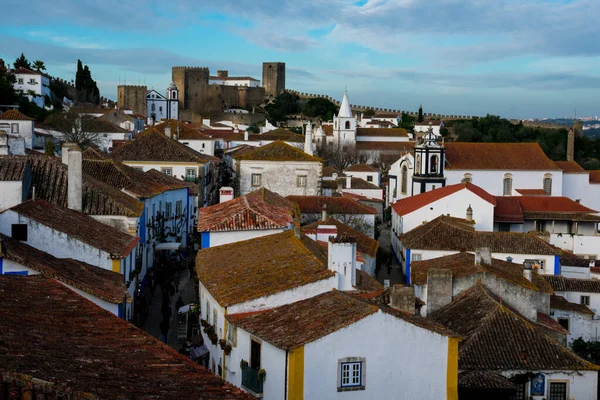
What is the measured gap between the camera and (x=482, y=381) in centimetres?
1658

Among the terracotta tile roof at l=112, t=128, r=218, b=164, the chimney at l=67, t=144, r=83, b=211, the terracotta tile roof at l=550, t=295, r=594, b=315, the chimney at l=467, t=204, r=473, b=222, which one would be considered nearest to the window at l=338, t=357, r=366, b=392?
the chimney at l=67, t=144, r=83, b=211

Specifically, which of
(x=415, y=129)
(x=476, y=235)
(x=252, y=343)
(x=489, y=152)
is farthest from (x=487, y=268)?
(x=415, y=129)

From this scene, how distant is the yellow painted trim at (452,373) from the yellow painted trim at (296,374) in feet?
8.61

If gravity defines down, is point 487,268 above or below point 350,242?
below

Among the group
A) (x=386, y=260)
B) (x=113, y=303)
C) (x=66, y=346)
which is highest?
(x=66, y=346)

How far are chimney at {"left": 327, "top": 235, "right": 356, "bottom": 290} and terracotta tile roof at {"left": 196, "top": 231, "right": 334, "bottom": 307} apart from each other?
22 cm

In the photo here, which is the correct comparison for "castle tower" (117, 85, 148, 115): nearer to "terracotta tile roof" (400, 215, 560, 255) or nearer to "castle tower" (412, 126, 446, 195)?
"castle tower" (412, 126, 446, 195)

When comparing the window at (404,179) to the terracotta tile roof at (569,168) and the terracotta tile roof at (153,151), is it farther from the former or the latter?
the terracotta tile roof at (153,151)

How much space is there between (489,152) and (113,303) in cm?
5344

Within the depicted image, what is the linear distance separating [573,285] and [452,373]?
1906cm

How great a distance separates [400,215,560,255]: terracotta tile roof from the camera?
3625 centimetres

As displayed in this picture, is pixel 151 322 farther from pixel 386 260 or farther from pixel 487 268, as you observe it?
pixel 386 260

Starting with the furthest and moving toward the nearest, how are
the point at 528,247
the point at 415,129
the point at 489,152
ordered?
1. the point at 415,129
2. the point at 489,152
3. the point at 528,247

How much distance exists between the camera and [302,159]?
42188 mm
